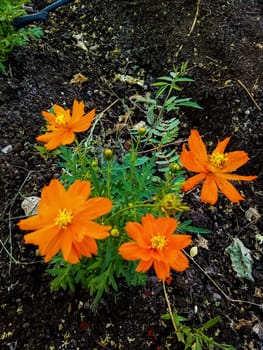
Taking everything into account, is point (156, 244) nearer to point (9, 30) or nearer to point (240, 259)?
point (240, 259)

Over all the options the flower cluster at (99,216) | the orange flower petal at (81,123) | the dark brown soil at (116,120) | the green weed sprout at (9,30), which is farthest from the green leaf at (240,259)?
the green weed sprout at (9,30)

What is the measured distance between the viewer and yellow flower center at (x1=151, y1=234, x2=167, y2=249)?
96 centimetres

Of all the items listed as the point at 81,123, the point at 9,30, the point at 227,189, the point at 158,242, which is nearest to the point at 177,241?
the point at 158,242

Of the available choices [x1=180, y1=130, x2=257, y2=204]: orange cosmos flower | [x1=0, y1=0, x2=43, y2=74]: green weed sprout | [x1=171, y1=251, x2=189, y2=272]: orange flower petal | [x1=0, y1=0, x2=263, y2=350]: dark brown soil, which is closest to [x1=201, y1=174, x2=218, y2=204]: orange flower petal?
[x1=180, y1=130, x2=257, y2=204]: orange cosmos flower

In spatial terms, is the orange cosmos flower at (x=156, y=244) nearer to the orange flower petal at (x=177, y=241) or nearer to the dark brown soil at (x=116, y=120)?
the orange flower petal at (x=177, y=241)

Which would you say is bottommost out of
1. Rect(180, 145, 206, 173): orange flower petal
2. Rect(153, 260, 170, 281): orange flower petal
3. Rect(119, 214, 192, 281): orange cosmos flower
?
Rect(153, 260, 170, 281): orange flower petal

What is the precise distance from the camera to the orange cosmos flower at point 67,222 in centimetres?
92

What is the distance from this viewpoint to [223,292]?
1490 mm

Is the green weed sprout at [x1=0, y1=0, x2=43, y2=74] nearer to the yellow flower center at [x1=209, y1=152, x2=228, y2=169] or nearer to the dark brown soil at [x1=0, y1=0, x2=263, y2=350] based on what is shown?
the dark brown soil at [x1=0, y1=0, x2=263, y2=350]

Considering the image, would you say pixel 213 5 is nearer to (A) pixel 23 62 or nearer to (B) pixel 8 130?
(A) pixel 23 62

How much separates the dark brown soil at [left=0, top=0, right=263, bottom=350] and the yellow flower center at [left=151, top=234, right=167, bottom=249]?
497mm

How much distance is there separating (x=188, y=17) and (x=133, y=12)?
25cm

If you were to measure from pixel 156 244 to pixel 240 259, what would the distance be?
677 mm

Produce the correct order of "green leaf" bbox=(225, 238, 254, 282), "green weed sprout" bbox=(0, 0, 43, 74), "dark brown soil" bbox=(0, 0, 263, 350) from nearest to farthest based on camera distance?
1. "dark brown soil" bbox=(0, 0, 263, 350)
2. "green leaf" bbox=(225, 238, 254, 282)
3. "green weed sprout" bbox=(0, 0, 43, 74)
